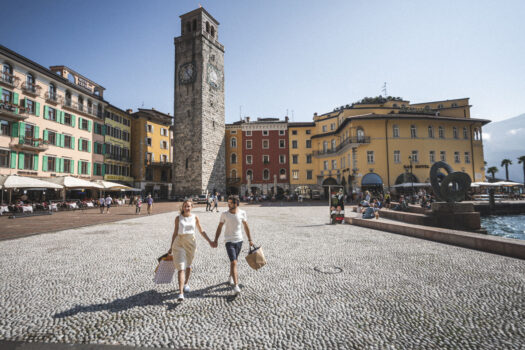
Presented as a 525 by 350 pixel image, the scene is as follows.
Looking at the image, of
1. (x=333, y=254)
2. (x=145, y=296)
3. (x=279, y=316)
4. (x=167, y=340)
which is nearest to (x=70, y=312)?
(x=145, y=296)

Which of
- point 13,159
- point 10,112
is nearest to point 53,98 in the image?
point 10,112

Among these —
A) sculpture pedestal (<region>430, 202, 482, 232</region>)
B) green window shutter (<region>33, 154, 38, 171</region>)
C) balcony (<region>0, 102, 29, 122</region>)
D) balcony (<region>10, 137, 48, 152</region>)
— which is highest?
balcony (<region>0, 102, 29, 122</region>)

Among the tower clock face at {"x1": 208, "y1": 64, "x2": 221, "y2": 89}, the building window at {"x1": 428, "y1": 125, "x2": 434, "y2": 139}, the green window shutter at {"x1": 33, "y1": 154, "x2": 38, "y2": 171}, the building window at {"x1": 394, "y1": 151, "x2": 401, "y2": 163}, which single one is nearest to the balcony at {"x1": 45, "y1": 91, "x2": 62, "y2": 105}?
the green window shutter at {"x1": 33, "y1": 154, "x2": 38, "y2": 171}

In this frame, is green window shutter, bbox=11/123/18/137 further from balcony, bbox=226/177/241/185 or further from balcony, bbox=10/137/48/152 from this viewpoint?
balcony, bbox=226/177/241/185

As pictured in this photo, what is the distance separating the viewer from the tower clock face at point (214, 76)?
41.2 meters

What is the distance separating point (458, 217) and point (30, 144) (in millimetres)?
32301

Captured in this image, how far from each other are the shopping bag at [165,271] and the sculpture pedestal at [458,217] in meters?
10.3

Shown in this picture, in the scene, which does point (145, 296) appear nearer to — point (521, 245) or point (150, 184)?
point (521, 245)

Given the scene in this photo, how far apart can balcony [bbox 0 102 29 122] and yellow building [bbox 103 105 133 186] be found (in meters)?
10.1

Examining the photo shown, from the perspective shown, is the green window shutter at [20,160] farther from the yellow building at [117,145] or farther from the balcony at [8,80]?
the yellow building at [117,145]

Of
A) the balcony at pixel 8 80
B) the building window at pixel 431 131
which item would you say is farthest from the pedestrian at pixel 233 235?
the building window at pixel 431 131

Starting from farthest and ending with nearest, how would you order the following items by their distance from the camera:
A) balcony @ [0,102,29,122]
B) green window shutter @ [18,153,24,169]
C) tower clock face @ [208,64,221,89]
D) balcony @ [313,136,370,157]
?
tower clock face @ [208,64,221,89], balcony @ [313,136,370,157], green window shutter @ [18,153,24,169], balcony @ [0,102,29,122]

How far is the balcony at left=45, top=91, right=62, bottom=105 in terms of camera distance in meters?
25.9

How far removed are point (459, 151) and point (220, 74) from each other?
37.2 metres
